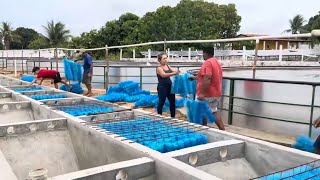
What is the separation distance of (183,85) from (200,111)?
160 cm

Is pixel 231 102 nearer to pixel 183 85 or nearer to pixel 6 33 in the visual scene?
pixel 183 85

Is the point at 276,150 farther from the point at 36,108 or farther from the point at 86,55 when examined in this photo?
the point at 86,55

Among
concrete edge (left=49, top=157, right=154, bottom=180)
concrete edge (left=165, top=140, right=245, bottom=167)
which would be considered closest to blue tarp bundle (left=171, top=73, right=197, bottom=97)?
concrete edge (left=165, top=140, right=245, bottom=167)

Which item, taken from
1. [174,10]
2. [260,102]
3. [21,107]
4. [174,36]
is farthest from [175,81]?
[174,10]

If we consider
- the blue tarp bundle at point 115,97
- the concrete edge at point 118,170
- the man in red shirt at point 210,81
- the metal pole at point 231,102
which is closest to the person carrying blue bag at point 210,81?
the man in red shirt at point 210,81

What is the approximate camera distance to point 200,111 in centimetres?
533

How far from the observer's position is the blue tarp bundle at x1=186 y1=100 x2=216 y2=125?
17.2 ft

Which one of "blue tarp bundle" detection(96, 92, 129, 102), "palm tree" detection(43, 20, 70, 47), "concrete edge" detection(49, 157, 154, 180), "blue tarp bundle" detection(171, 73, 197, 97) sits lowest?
"blue tarp bundle" detection(96, 92, 129, 102)

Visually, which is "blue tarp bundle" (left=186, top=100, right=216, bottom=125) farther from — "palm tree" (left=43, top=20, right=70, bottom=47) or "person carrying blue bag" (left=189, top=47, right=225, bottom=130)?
"palm tree" (left=43, top=20, right=70, bottom=47)

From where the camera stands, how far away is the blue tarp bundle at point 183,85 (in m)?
6.77

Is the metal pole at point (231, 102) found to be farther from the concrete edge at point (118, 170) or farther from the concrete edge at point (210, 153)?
the concrete edge at point (118, 170)

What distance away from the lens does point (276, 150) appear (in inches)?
116

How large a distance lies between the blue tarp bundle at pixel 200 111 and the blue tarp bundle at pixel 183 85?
1229 mm

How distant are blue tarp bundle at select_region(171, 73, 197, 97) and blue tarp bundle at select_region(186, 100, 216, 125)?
1.23 metres
